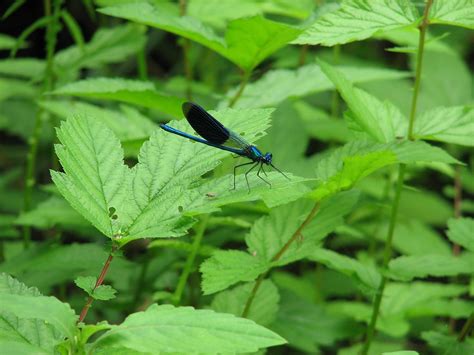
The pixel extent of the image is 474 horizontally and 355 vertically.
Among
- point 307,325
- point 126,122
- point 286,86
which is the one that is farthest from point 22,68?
point 307,325

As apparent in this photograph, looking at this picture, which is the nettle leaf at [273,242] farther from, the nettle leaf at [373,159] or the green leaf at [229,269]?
the nettle leaf at [373,159]

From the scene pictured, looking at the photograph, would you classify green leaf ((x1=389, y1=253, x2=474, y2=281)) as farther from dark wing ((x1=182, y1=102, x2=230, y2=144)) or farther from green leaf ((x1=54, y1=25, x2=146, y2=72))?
green leaf ((x1=54, y1=25, x2=146, y2=72))

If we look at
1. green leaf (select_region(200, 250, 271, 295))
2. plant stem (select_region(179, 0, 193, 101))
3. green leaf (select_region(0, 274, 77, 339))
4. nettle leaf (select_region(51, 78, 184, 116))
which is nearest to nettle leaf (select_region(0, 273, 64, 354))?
green leaf (select_region(0, 274, 77, 339))

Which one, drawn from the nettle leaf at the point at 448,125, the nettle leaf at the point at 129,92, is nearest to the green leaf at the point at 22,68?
the nettle leaf at the point at 129,92

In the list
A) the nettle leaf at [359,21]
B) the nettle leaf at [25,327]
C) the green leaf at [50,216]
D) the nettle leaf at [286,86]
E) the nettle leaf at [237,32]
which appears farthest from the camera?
the green leaf at [50,216]

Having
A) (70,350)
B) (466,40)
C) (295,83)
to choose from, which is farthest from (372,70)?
(466,40)
